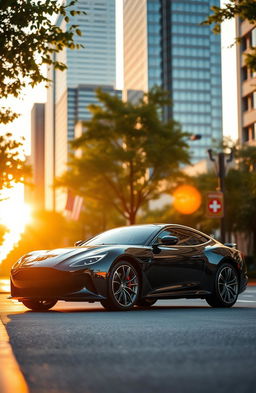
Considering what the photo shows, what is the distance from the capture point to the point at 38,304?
38.5ft

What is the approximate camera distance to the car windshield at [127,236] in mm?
11773

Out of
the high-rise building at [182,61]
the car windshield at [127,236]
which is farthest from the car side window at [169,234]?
the high-rise building at [182,61]

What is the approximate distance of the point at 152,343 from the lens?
6570 mm

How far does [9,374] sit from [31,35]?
1416 cm

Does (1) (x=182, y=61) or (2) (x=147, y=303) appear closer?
(2) (x=147, y=303)

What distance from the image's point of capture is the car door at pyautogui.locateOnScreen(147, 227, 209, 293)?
11.5 metres

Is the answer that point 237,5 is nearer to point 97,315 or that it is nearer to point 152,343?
point 97,315

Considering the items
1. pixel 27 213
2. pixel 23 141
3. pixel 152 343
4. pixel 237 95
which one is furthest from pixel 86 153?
pixel 27 213

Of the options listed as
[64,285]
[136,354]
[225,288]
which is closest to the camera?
[136,354]

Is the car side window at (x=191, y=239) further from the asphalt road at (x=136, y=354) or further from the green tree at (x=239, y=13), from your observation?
the green tree at (x=239, y=13)

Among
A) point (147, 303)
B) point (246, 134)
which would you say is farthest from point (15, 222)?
point (147, 303)

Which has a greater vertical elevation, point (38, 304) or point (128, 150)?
point (128, 150)

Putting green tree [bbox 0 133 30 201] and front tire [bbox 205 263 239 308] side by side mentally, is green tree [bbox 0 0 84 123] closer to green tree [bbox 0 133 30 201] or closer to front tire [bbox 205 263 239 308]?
front tire [bbox 205 263 239 308]

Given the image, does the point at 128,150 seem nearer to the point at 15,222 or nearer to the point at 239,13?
the point at 239,13
